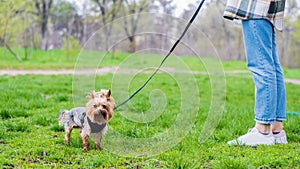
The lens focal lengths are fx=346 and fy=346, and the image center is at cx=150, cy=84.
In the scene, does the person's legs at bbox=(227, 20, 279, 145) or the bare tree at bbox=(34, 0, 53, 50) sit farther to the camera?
the bare tree at bbox=(34, 0, 53, 50)

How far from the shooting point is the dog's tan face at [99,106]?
282cm

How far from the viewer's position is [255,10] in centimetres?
310

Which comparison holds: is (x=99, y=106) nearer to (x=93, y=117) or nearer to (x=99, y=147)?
(x=93, y=117)

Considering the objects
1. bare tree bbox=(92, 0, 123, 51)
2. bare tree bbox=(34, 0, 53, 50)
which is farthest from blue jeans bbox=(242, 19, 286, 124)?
bare tree bbox=(34, 0, 53, 50)

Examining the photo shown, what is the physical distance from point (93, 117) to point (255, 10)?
1711mm

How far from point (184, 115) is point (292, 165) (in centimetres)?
192

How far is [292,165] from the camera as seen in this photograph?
2637 millimetres

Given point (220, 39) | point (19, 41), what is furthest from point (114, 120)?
point (220, 39)

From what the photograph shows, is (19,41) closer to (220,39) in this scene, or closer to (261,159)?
(220,39)

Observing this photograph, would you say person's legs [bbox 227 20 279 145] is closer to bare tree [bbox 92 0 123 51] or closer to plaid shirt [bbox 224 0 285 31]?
plaid shirt [bbox 224 0 285 31]

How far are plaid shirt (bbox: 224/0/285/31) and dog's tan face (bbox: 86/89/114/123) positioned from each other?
1.36 m

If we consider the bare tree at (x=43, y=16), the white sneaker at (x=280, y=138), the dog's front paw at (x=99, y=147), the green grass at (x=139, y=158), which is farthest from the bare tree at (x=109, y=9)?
the white sneaker at (x=280, y=138)

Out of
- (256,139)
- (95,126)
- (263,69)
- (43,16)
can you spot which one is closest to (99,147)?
(95,126)

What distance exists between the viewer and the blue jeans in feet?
10.2
